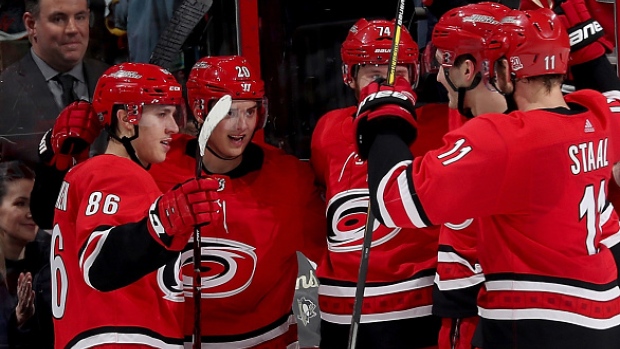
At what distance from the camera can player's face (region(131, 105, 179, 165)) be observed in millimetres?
2305

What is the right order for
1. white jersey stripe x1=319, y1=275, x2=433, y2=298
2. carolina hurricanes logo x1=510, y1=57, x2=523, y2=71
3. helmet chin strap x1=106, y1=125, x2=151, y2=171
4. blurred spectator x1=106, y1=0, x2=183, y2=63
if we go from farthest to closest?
blurred spectator x1=106, y1=0, x2=183, y2=63 → white jersey stripe x1=319, y1=275, x2=433, y2=298 → helmet chin strap x1=106, y1=125, x2=151, y2=171 → carolina hurricanes logo x1=510, y1=57, x2=523, y2=71

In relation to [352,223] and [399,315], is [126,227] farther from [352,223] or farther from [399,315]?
[399,315]

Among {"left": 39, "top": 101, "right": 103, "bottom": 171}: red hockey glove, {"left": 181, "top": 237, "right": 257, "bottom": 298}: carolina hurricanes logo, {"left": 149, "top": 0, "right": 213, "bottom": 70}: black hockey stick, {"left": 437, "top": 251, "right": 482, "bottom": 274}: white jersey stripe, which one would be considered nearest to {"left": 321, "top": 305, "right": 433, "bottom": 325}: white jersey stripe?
{"left": 437, "top": 251, "right": 482, "bottom": 274}: white jersey stripe

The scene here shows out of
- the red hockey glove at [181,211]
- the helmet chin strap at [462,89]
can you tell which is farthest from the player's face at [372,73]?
the red hockey glove at [181,211]

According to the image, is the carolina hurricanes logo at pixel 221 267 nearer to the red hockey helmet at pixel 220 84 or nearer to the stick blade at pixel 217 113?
the red hockey helmet at pixel 220 84

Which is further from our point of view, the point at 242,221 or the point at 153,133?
the point at 242,221

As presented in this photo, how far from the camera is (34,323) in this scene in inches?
119

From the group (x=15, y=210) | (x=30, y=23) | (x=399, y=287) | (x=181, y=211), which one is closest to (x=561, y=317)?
(x=399, y=287)

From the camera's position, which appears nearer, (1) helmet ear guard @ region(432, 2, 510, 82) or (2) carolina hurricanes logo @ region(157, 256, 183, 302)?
(1) helmet ear guard @ region(432, 2, 510, 82)

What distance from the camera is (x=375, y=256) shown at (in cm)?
252

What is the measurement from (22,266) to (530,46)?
76.6 inches

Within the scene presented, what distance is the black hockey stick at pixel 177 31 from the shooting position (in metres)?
3.25

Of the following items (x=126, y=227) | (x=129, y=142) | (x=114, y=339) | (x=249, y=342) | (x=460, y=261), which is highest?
(x=129, y=142)

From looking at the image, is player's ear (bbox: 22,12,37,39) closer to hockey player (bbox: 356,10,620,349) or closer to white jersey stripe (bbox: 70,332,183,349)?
white jersey stripe (bbox: 70,332,183,349)
